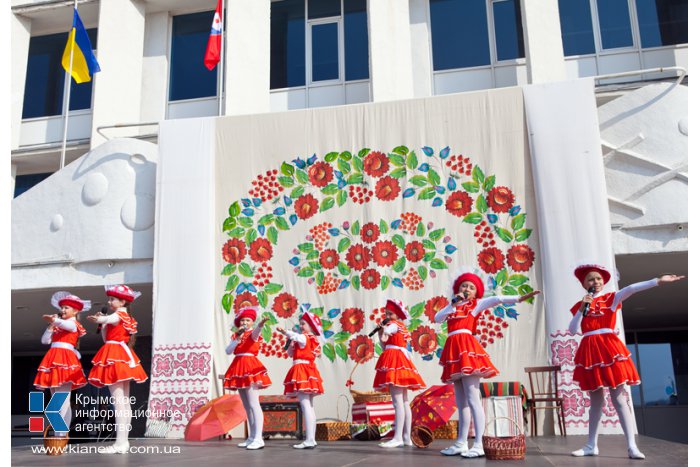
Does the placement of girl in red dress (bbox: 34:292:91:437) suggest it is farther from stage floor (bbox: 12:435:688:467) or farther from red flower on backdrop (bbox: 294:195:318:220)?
red flower on backdrop (bbox: 294:195:318:220)

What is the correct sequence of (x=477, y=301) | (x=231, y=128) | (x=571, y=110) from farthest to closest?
(x=231, y=128), (x=571, y=110), (x=477, y=301)

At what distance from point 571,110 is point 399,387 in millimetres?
5340

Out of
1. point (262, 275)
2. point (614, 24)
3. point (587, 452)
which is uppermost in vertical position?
point (614, 24)

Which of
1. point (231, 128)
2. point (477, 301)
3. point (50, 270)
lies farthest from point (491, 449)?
point (50, 270)

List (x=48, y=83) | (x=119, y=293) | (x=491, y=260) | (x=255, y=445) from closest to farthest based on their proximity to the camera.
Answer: (x=119, y=293) → (x=255, y=445) → (x=491, y=260) → (x=48, y=83)

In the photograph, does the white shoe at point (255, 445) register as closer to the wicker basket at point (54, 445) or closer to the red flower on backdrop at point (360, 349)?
the wicker basket at point (54, 445)

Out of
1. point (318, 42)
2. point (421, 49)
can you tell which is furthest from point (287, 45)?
point (421, 49)

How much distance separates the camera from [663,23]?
13.0m

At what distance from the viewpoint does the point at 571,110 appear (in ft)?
33.8

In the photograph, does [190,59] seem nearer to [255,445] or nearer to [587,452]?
[255,445]

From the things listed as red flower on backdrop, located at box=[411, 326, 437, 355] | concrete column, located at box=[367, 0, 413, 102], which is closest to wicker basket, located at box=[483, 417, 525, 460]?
red flower on backdrop, located at box=[411, 326, 437, 355]

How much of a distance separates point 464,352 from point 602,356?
122cm

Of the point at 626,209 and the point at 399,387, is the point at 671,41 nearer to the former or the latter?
the point at 626,209

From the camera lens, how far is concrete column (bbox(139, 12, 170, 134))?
47.4ft
